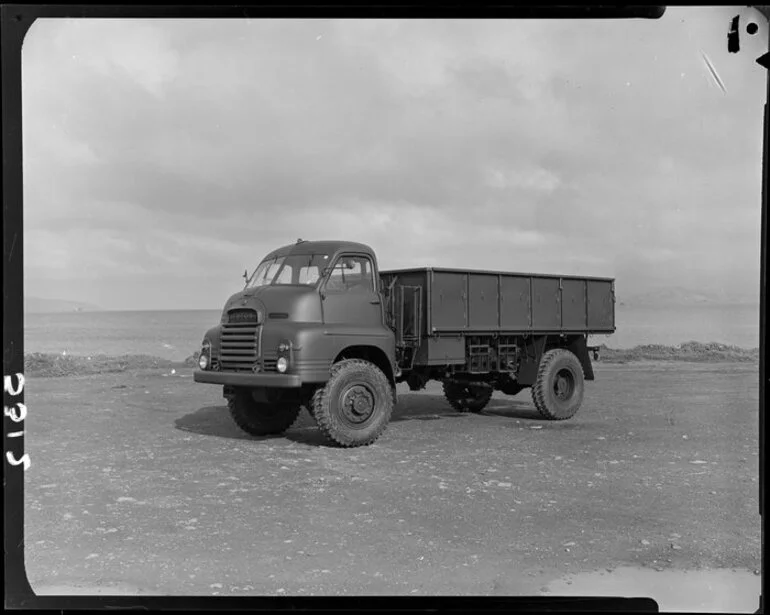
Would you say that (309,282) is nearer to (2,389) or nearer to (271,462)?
(271,462)

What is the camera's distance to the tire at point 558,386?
10531mm

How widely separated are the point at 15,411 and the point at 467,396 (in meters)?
9.02

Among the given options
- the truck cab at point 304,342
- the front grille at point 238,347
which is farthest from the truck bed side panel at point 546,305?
the front grille at point 238,347

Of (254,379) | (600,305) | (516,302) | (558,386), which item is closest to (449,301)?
(516,302)

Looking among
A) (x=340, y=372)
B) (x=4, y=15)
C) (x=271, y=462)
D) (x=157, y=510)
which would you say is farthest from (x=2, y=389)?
(x=340, y=372)

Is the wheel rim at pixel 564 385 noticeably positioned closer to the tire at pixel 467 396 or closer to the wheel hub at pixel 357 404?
the tire at pixel 467 396

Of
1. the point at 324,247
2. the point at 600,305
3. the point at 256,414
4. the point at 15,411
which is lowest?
the point at 256,414

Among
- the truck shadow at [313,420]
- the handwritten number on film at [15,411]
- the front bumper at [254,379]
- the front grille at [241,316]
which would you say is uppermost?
the front grille at [241,316]

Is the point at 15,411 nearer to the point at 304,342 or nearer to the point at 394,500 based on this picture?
the point at 394,500

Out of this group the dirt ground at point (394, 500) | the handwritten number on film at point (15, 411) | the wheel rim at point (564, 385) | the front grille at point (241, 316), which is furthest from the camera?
the wheel rim at point (564, 385)

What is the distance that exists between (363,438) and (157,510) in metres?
3.17

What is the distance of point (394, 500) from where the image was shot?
5680mm

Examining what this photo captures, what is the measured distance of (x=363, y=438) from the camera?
8086 millimetres

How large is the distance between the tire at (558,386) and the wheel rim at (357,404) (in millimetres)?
3510
